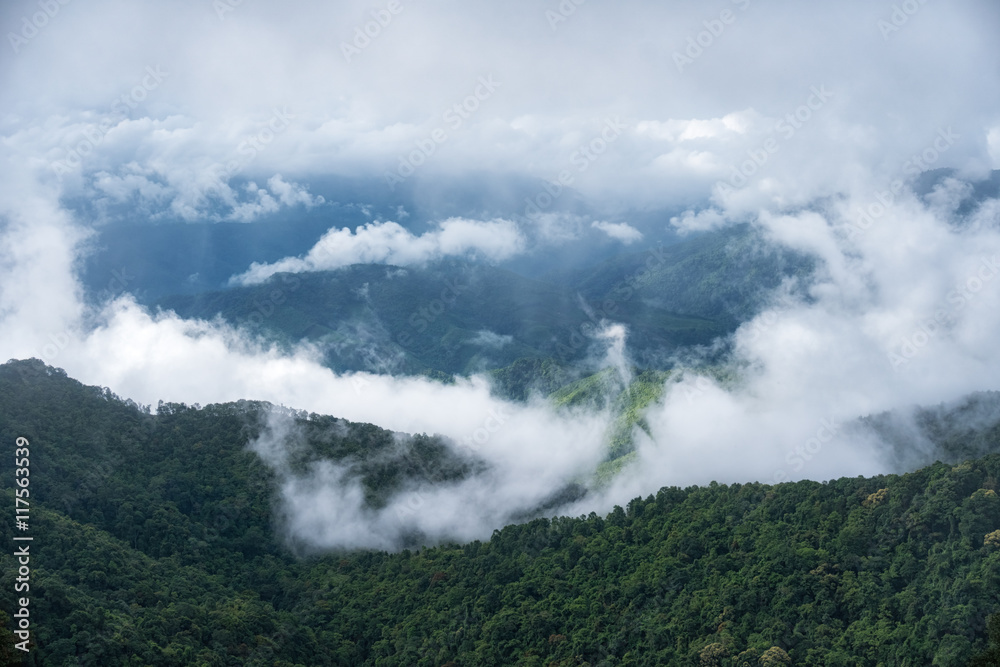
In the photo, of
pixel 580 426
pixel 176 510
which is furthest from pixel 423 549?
pixel 580 426

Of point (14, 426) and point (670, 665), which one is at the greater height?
point (14, 426)

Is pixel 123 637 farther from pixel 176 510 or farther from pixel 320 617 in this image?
pixel 176 510

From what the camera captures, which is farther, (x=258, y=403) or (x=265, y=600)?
(x=258, y=403)

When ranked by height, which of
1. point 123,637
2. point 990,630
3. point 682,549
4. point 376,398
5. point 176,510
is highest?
point 376,398

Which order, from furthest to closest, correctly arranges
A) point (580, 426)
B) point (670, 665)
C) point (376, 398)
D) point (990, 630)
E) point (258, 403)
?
1. point (376, 398)
2. point (580, 426)
3. point (258, 403)
4. point (670, 665)
5. point (990, 630)

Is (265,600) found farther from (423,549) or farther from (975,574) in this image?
(975,574)

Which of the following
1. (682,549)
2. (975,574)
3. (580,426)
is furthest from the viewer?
(580,426)
